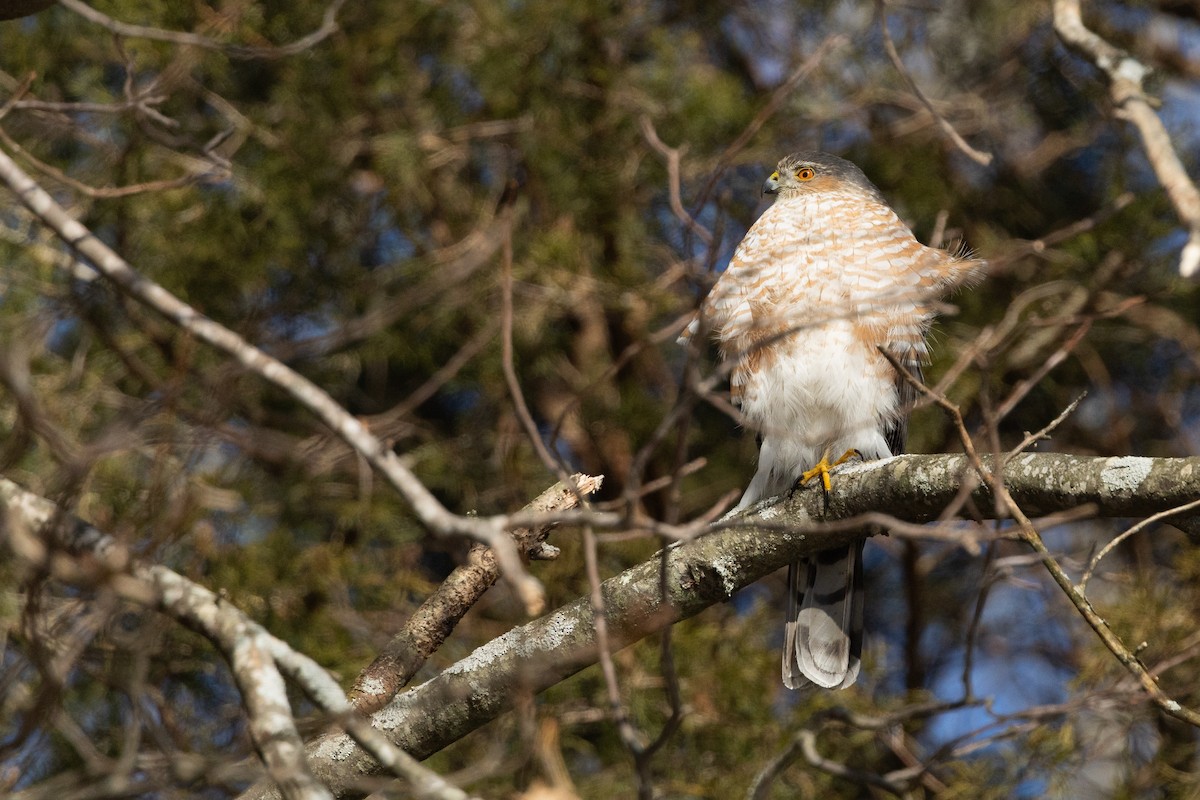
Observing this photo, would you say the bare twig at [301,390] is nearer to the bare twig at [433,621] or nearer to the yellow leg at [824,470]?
the bare twig at [433,621]

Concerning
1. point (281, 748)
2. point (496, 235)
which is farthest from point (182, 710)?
point (281, 748)

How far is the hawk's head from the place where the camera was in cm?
453

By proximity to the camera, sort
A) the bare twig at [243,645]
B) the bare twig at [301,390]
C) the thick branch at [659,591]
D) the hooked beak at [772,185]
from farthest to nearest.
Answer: the hooked beak at [772,185]
the thick branch at [659,591]
the bare twig at [243,645]
the bare twig at [301,390]

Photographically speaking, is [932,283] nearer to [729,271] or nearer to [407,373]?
[729,271]

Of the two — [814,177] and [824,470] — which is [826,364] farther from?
[814,177]

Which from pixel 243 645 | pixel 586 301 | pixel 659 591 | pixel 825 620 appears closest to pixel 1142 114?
pixel 659 591

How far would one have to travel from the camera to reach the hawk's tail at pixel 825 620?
3.96m

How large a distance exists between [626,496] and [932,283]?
2219mm

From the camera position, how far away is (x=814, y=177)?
4590 mm

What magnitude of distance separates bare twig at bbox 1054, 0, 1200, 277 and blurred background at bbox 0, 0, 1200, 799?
1001 millimetres

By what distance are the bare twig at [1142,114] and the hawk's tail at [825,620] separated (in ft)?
5.11

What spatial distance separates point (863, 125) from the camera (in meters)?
5.94

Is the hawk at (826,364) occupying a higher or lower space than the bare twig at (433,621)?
higher

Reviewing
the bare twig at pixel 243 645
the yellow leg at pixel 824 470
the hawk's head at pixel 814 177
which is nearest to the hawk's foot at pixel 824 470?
the yellow leg at pixel 824 470
